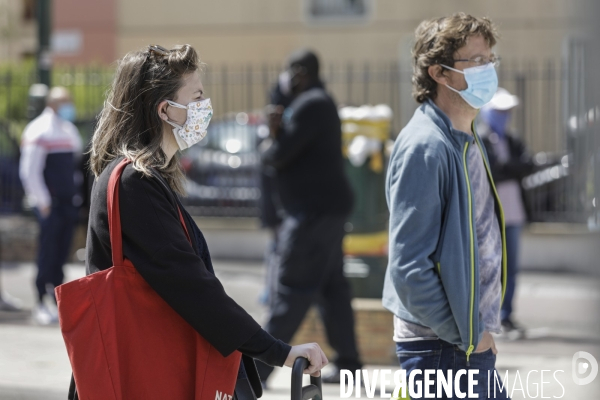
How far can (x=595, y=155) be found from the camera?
1.70m

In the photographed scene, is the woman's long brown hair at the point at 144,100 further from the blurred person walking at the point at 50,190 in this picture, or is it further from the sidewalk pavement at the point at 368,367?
the blurred person walking at the point at 50,190

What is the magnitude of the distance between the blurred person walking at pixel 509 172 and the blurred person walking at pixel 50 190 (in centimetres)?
355

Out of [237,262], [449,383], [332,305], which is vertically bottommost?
[237,262]

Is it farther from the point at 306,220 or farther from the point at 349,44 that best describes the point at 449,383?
the point at 349,44

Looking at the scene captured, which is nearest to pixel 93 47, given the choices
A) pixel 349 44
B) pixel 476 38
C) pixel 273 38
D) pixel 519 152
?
pixel 273 38

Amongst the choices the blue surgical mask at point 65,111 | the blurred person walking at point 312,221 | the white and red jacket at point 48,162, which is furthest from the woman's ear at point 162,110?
the blue surgical mask at point 65,111

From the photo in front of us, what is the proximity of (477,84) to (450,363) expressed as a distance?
941mm

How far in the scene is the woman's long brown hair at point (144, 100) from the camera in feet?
8.63

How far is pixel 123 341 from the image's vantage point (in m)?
2.46

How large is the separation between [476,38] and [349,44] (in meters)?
17.5

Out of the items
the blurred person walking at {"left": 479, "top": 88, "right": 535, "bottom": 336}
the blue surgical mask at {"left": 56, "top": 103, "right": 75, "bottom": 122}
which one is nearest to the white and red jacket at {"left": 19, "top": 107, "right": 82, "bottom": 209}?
the blue surgical mask at {"left": 56, "top": 103, "right": 75, "bottom": 122}

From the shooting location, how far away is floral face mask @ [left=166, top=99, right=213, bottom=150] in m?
2.67

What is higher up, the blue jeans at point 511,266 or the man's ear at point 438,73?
the man's ear at point 438,73

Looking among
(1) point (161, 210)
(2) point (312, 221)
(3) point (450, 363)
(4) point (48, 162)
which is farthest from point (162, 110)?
(4) point (48, 162)
